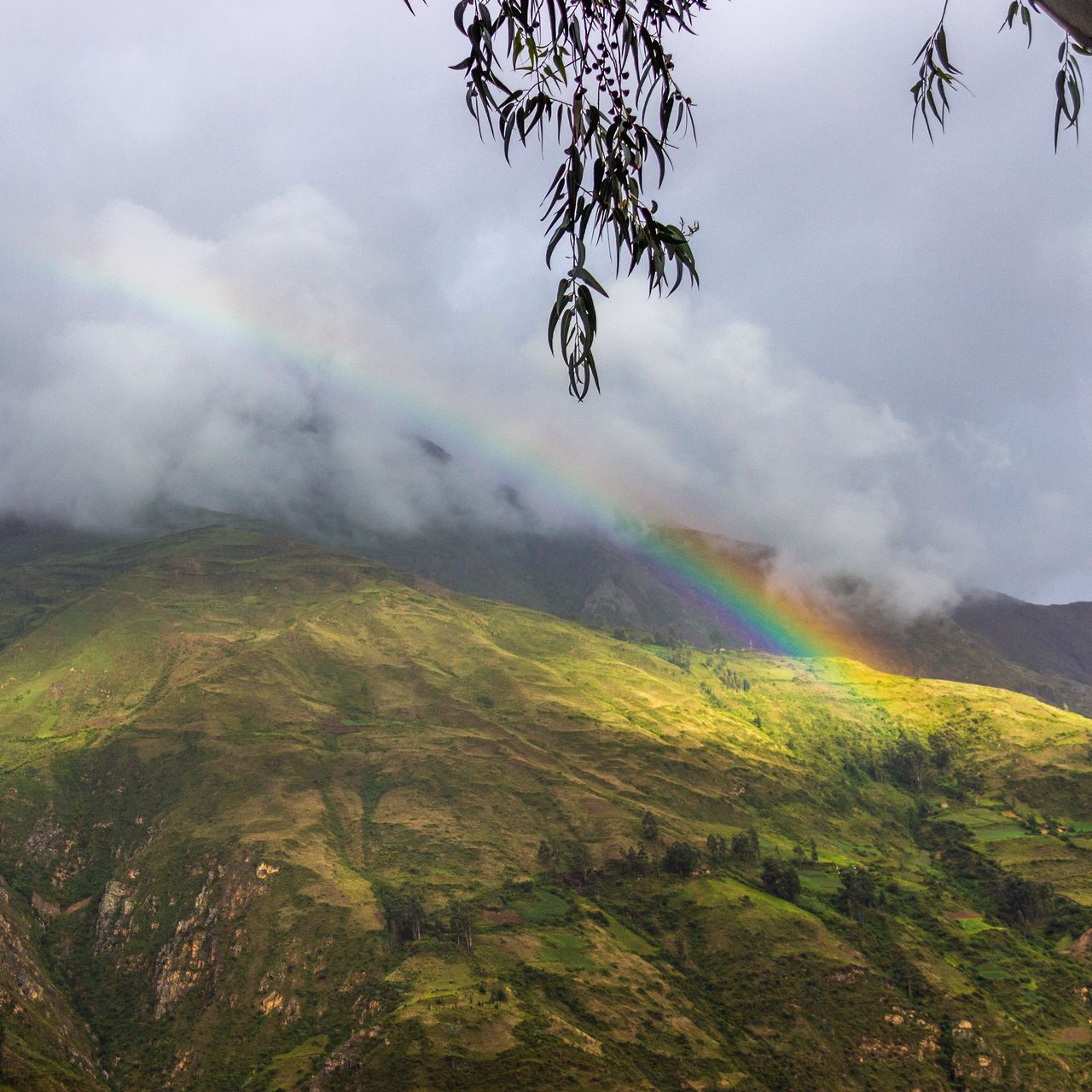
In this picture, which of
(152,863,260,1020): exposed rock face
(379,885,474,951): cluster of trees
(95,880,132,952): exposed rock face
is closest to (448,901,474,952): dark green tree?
(379,885,474,951): cluster of trees

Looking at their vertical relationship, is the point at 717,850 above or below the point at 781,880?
above

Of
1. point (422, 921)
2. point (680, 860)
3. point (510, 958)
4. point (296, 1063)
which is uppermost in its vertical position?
point (680, 860)

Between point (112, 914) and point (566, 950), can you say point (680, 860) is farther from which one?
point (112, 914)

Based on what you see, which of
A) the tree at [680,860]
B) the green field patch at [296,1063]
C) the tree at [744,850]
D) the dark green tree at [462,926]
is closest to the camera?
the green field patch at [296,1063]

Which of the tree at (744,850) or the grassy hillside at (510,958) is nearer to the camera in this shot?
the grassy hillside at (510,958)

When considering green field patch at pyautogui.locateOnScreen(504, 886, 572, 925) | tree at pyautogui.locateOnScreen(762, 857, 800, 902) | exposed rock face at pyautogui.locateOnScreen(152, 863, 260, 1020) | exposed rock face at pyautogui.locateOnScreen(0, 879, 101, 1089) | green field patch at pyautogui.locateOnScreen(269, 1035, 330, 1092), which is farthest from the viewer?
tree at pyautogui.locateOnScreen(762, 857, 800, 902)

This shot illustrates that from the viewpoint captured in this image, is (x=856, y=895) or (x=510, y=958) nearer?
(x=510, y=958)

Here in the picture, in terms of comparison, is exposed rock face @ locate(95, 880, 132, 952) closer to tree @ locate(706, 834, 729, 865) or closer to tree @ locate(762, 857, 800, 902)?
tree @ locate(706, 834, 729, 865)

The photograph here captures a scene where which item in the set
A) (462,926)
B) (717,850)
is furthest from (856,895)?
(462,926)

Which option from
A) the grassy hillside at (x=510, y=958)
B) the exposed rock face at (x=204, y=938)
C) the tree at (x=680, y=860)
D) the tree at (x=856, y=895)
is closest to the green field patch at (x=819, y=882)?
the grassy hillside at (x=510, y=958)

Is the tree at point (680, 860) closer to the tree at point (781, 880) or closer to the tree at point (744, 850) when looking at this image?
the tree at point (744, 850)

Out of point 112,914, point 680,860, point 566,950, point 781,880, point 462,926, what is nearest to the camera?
point 566,950

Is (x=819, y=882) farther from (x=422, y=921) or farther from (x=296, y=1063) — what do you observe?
(x=296, y=1063)

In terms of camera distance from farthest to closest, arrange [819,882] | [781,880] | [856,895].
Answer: [819,882], [781,880], [856,895]
